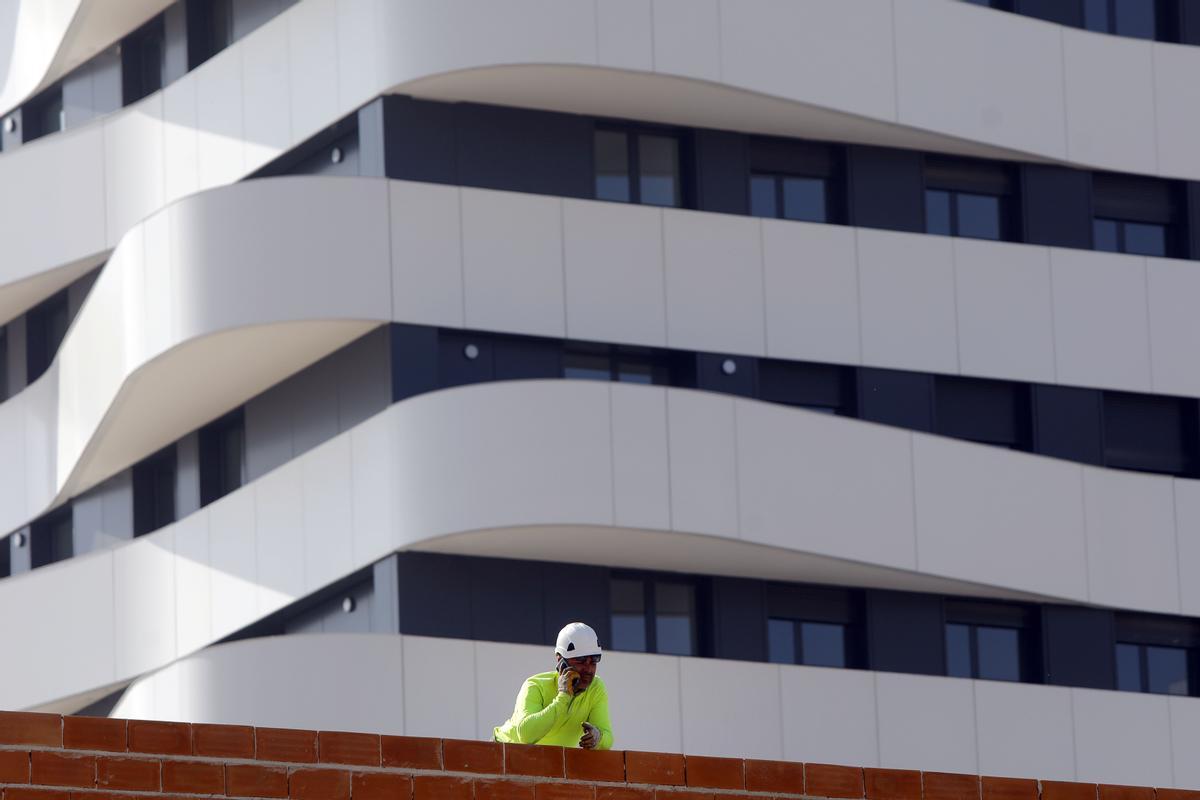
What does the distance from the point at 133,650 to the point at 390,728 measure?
5174 mm

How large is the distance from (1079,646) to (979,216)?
479cm

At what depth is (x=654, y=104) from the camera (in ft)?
98.4

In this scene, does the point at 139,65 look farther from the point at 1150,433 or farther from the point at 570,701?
the point at 570,701

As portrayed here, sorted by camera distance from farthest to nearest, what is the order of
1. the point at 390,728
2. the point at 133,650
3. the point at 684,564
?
the point at 133,650
the point at 684,564
the point at 390,728

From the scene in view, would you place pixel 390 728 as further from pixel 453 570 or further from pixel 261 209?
pixel 261 209

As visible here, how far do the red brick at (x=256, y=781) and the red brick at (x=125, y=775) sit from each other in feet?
1.21

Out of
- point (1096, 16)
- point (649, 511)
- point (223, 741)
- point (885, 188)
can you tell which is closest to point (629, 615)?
point (649, 511)

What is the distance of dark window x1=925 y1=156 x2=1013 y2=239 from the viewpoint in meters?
31.6

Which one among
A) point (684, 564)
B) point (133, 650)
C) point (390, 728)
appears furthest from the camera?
point (133, 650)

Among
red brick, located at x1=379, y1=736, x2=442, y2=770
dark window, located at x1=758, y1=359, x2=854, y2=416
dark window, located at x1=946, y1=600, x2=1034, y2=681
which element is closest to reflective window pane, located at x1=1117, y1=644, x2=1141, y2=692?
dark window, located at x1=946, y1=600, x2=1034, y2=681

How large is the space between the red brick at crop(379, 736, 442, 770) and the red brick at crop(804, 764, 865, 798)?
2081mm

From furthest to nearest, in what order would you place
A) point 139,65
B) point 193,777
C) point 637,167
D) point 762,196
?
point 139,65 < point 762,196 < point 637,167 < point 193,777

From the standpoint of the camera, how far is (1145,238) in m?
32.4

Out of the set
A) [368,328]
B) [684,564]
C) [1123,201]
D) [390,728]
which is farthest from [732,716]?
[1123,201]
